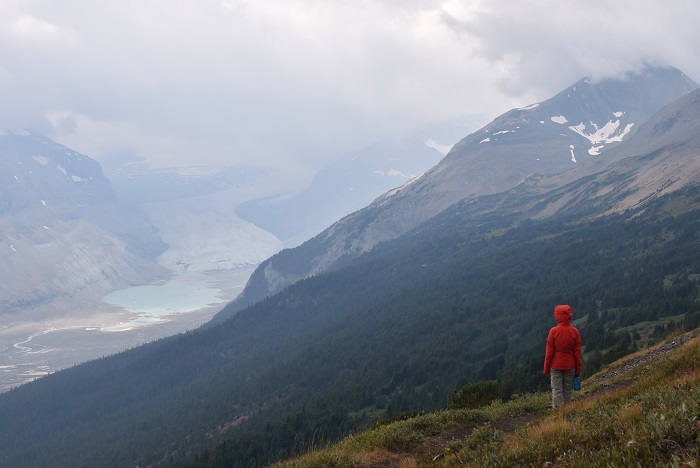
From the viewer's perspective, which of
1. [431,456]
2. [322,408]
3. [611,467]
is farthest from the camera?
[322,408]

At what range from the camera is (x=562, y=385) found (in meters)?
20.4

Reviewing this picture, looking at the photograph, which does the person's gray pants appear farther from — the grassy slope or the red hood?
the red hood

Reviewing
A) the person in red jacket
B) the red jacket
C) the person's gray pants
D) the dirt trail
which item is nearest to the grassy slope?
the dirt trail

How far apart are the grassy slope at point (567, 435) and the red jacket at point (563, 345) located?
6.13 feet

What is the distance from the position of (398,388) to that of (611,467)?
116 m

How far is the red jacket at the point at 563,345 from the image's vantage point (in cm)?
1953

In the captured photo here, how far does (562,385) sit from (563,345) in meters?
1.74

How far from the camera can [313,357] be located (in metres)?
178

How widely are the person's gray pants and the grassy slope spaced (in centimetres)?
114

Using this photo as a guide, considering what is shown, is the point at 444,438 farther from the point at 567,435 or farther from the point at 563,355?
the point at 567,435

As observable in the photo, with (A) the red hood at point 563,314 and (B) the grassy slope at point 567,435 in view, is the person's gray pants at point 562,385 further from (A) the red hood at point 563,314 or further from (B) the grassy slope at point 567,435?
(A) the red hood at point 563,314

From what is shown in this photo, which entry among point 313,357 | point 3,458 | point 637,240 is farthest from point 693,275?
point 3,458

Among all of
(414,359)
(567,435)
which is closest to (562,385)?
(567,435)

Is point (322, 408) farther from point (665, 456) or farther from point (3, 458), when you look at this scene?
point (3, 458)
